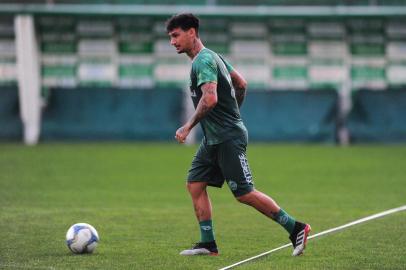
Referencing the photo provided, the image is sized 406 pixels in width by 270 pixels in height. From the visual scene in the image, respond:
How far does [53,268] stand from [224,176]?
1891 millimetres

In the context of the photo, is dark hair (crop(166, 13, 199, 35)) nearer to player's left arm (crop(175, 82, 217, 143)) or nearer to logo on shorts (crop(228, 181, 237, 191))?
player's left arm (crop(175, 82, 217, 143))

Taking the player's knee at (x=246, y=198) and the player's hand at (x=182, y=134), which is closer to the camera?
the player's hand at (x=182, y=134)

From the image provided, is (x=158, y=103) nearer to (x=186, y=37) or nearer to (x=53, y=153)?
(x=53, y=153)

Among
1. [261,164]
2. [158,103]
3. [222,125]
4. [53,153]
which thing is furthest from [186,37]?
[158,103]

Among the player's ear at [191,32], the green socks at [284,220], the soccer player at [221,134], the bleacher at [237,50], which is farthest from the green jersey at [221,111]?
the bleacher at [237,50]

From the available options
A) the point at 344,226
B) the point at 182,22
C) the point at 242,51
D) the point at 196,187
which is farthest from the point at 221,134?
the point at 242,51

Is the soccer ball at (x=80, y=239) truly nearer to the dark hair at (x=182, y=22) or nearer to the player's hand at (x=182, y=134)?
the player's hand at (x=182, y=134)

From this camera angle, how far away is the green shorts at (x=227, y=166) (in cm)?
932

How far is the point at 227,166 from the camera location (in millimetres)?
9367

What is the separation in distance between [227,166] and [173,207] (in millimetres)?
5482

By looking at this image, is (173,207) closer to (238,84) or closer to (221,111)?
(238,84)

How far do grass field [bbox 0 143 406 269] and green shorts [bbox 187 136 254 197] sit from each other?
2.41 ft

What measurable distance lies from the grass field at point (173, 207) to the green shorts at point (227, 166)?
2.41 feet

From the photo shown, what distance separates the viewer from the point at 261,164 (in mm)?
23094
